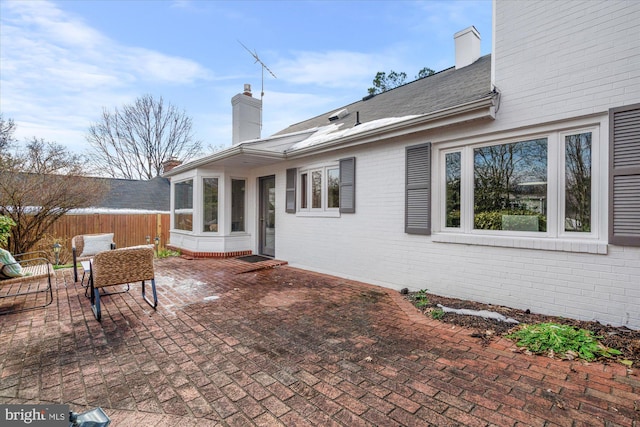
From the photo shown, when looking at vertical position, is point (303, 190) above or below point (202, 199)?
above

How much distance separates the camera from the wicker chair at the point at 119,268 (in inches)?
151

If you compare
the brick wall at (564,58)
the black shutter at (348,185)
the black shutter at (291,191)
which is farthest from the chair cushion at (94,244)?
the brick wall at (564,58)

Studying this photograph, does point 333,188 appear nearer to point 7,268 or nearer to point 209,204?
point 209,204

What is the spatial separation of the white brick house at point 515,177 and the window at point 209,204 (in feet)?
7.55

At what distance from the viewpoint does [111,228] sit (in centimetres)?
1120

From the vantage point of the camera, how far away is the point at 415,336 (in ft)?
10.8

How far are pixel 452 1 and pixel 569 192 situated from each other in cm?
606

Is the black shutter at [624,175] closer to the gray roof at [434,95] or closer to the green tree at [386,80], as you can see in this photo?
the gray roof at [434,95]

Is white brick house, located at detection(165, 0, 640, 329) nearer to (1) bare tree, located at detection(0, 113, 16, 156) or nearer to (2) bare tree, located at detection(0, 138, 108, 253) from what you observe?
(2) bare tree, located at detection(0, 138, 108, 253)

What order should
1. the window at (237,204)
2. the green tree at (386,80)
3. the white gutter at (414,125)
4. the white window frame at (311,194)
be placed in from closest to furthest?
1. the white gutter at (414,125)
2. the white window frame at (311,194)
3. the window at (237,204)
4. the green tree at (386,80)

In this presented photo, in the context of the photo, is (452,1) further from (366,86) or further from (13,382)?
(366,86)

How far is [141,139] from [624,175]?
25817 mm

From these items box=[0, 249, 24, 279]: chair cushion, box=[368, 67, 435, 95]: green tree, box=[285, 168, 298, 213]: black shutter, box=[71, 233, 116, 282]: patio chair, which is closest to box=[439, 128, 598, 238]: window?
box=[285, 168, 298, 213]: black shutter

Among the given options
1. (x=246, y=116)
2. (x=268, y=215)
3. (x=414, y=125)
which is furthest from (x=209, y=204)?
(x=414, y=125)
